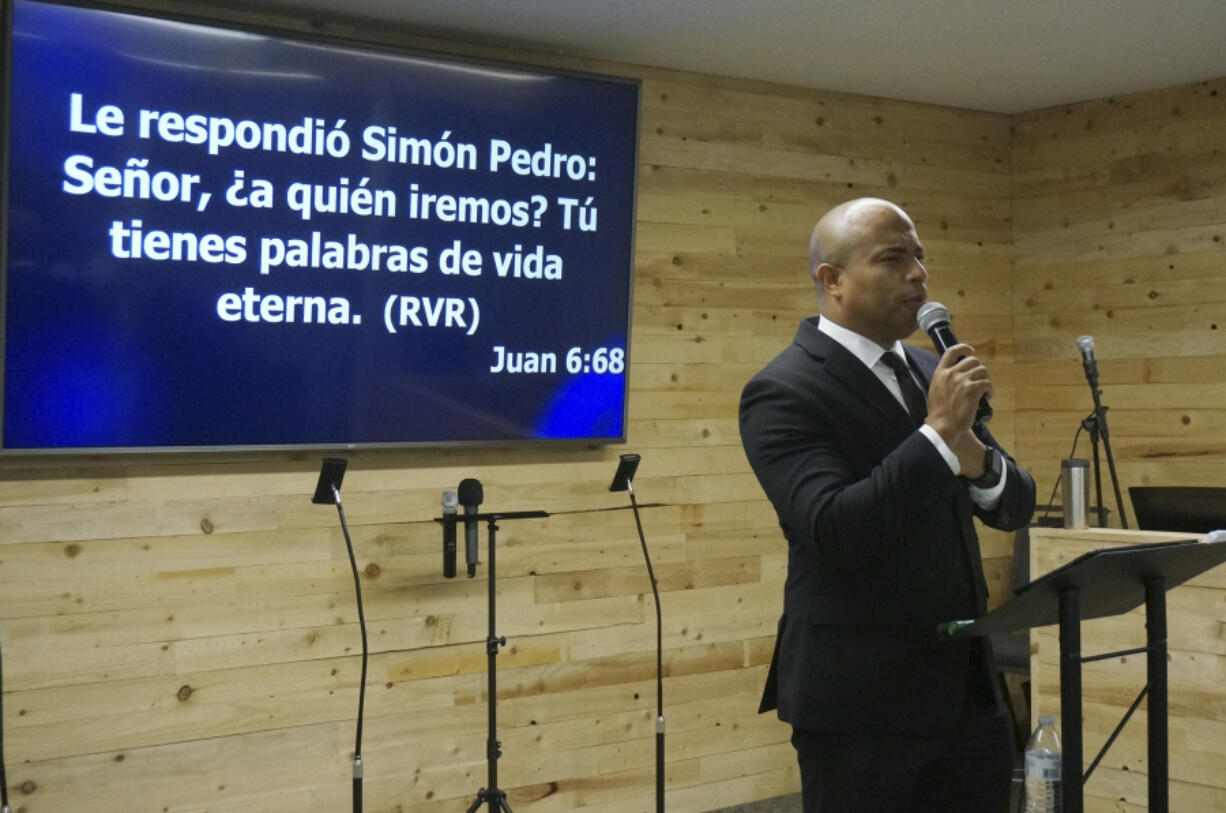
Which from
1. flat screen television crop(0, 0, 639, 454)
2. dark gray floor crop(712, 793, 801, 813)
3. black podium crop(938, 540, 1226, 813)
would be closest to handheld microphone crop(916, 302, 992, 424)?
black podium crop(938, 540, 1226, 813)

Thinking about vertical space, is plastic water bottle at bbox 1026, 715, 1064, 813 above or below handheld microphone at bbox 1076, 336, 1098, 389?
below

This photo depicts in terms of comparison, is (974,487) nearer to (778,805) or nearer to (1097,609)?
(1097,609)

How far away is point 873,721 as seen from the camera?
1.91 m

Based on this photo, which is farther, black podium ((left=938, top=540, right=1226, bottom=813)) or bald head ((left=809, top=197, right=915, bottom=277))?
bald head ((left=809, top=197, right=915, bottom=277))

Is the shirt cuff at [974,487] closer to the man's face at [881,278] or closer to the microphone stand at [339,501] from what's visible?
the man's face at [881,278]

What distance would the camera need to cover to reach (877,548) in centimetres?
186

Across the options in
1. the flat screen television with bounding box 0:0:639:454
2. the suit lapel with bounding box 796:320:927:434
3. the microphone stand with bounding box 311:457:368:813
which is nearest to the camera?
the suit lapel with bounding box 796:320:927:434

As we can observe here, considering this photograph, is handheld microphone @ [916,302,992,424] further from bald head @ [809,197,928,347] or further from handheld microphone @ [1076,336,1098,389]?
handheld microphone @ [1076,336,1098,389]

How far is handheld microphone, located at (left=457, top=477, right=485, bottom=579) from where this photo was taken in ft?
12.2

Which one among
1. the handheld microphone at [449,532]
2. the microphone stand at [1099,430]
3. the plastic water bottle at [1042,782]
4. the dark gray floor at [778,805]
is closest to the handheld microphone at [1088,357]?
the microphone stand at [1099,430]

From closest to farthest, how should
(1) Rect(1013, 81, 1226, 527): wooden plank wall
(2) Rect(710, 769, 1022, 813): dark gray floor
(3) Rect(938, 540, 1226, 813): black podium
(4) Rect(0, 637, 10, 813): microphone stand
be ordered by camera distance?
1. (3) Rect(938, 540, 1226, 813): black podium
2. (4) Rect(0, 637, 10, 813): microphone stand
3. (2) Rect(710, 769, 1022, 813): dark gray floor
4. (1) Rect(1013, 81, 1226, 527): wooden plank wall

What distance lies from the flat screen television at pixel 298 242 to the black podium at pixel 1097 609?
224 cm

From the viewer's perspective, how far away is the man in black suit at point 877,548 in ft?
6.11

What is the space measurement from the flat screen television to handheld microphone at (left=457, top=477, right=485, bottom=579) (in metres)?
0.27
